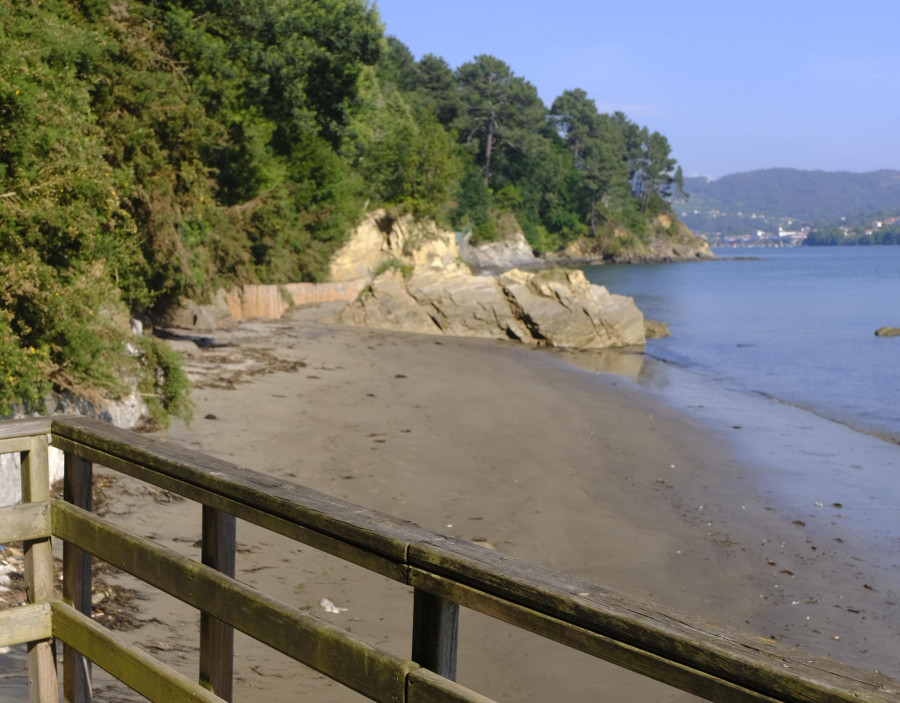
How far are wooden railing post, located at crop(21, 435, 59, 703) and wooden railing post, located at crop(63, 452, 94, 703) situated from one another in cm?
7

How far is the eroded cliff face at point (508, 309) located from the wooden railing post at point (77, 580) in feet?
92.5

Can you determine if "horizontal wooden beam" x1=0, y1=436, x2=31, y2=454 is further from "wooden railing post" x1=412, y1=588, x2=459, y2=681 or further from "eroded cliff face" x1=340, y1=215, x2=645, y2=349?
"eroded cliff face" x1=340, y1=215, x2=645, y2=349

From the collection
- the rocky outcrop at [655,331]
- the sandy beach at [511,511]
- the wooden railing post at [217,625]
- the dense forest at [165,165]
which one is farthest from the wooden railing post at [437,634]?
the rocky outcrop at [655,331]

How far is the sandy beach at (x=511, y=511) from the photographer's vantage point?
22.1 feet

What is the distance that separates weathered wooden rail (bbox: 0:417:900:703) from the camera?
5.62 ft

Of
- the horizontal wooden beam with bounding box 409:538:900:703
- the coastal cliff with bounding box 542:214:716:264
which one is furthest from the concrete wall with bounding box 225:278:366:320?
the coastal cliff with bounding box 542:214:716:264

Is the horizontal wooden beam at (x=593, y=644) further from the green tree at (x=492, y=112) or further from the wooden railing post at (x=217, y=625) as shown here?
the green tree at (x=492, y=112)

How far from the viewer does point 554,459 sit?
13922 millimetres

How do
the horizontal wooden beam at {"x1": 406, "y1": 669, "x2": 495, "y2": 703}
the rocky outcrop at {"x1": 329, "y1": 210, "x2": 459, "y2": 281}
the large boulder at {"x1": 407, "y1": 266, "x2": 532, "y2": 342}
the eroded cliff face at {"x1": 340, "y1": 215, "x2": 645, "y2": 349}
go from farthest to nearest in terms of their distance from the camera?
the rocky outcrop at {"x1": 329, "y1": 210, "x2": 459, "y2": 281} < the large boulder at {"x1": 407, "y1": 266, "x2": 532, "y2": 342} < the eroded cliff face at {"x1": 340, "y1": 215, "x2": 645, "y2": 349} < the horizontal wooden beam at {"x1": 406, "y1": 669, "x2": 495, "y2": 703}

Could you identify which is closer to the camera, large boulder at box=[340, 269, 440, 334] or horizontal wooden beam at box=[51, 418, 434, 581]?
horizontal wooden beam at box=[51, 418, 434, 581]

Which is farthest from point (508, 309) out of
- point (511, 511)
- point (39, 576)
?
point (39, 576)

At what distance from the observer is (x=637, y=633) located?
1.81 m

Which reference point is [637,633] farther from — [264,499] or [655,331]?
[655,331]

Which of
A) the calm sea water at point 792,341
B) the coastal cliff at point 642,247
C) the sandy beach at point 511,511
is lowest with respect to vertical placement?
the calm sea water at point 792,341
